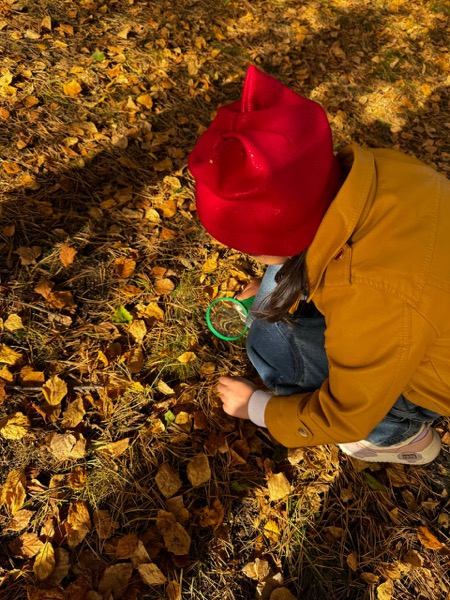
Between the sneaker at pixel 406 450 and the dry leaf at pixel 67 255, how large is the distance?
1534 mm

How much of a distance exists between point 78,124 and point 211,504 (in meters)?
2.23

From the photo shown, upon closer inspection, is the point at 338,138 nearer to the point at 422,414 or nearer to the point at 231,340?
the point at 231,340

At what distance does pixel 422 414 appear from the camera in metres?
1.66

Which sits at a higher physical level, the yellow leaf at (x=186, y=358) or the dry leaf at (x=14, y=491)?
the yellow leaf at (x=186, y=358)

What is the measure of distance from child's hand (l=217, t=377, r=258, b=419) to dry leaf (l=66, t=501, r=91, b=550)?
2.18 feet

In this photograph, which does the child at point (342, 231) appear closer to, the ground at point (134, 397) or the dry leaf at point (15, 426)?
the ground at point (134, 397)

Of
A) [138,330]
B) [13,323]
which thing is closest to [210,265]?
[138,330]

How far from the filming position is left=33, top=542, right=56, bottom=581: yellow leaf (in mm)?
1527

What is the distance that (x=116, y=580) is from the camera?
5.13ft

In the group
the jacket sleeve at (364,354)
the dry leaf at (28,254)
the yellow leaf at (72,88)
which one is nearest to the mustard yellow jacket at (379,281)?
the jacket sleeve at (364,354)

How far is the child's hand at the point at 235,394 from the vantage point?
72.6 inches

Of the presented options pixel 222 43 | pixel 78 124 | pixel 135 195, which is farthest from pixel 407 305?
pixel 222 43

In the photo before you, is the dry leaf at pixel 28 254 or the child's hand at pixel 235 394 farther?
the dry leaf at pixel 28 254

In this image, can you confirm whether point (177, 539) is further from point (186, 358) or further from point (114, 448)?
point (186, 358)
